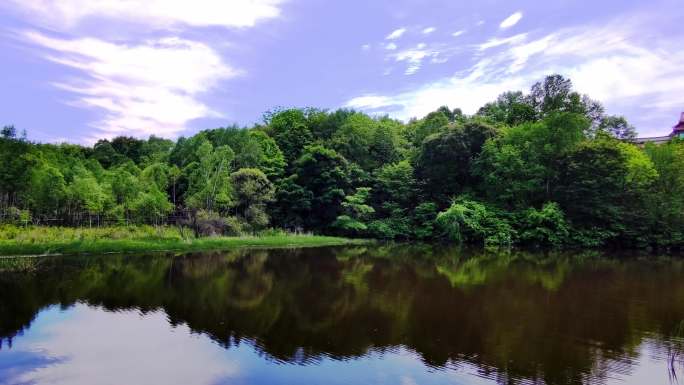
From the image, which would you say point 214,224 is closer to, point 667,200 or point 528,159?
point 528,159

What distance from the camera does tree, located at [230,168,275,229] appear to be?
32.5 meters

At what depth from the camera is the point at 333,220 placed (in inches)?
1531

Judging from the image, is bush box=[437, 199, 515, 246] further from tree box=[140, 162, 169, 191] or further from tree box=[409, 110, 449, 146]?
tree box=[140, 162, 169, 191]

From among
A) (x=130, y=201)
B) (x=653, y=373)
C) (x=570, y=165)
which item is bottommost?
(x=653, y=373)

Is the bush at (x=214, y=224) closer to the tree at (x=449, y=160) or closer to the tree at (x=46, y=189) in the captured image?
the tree at (x=46, y=189)

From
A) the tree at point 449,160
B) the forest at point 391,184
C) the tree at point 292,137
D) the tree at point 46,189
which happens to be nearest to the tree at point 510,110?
the forest at point 391,184

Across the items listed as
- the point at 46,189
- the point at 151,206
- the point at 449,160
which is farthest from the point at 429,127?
the point at 46,189

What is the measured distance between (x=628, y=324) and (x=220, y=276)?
551 inches

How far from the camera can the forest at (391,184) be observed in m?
28.3

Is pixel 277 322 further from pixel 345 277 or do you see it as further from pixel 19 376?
pixel 345 277

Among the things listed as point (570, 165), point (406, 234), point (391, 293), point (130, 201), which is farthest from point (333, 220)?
point (391, 293)

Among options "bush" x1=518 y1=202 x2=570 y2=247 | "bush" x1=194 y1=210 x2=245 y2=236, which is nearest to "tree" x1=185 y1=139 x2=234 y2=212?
"bush" x1=194 y1=210 x2=245 y2=236

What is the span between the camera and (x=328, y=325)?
1137cm

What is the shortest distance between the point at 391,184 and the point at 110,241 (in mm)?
23905
